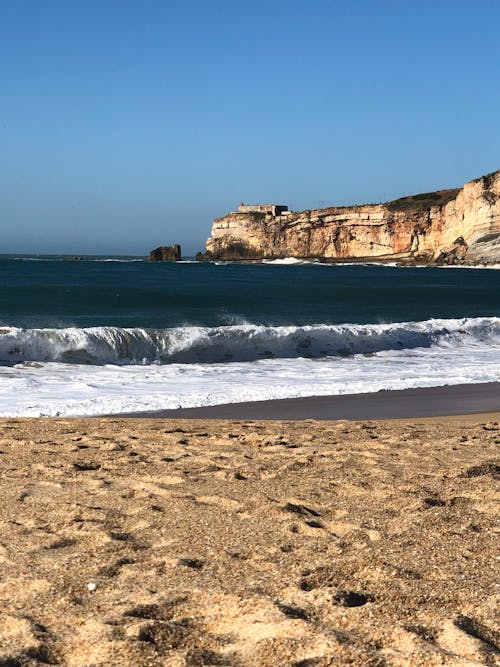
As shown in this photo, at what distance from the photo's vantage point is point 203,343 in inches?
672

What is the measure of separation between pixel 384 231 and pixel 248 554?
95065 mm

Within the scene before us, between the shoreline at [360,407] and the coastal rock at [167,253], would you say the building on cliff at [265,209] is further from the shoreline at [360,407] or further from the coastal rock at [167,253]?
the shoreline at [360,407]

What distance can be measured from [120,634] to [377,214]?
96439mm

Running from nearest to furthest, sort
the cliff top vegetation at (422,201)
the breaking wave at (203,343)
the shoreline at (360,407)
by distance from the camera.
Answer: the shoreline at (360,407) → the breaking wave at (203,343) → the cliff top vegetation at (422,201)

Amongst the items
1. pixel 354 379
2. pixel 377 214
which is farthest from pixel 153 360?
pixel 377 214

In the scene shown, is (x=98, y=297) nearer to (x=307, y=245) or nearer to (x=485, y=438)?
(x=485, y=438)

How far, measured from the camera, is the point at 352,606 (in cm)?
327

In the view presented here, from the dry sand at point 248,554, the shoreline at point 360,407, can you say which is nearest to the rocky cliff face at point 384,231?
the shoreline at point 360,407

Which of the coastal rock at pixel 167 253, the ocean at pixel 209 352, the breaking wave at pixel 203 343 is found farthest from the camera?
the coastal rock at pixel 167 253

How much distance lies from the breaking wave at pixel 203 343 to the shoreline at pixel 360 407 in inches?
212

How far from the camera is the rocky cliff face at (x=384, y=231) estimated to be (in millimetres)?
79438

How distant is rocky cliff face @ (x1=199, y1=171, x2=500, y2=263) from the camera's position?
79.4m

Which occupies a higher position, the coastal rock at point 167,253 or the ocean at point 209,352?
the coastal rock at point 167,253

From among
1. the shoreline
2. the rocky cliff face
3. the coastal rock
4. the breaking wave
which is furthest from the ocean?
the coastal rock
